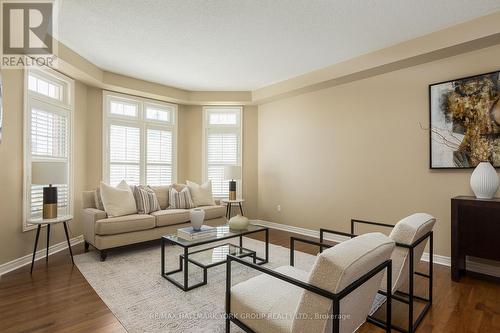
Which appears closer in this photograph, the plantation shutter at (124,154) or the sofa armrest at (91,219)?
the sofa armrest at (91,219)

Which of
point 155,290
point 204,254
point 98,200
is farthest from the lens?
point 98,200

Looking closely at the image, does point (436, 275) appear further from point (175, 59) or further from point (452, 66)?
point (175, 59)

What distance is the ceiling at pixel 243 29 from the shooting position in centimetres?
275

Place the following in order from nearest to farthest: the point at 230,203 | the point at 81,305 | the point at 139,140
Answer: the point at 81,305 → the point at 139,140 → the point at 230,203

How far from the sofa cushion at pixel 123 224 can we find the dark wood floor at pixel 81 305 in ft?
1.87

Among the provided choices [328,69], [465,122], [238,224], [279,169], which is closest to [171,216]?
[238,224]

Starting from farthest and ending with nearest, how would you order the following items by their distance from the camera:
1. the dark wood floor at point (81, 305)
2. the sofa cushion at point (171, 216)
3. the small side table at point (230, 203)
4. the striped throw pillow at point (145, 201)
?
1. the small side table at point (230, 203)
2. the striped throw pillow at point (145, 201)
3. the sofa cushion at point (171, 216)
4. the dark wood floor at point (81, 305)

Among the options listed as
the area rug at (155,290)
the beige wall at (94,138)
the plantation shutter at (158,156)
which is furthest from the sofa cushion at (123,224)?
the plantation shutter at (158,156)

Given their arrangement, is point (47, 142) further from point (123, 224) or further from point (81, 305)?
point (81, 305)

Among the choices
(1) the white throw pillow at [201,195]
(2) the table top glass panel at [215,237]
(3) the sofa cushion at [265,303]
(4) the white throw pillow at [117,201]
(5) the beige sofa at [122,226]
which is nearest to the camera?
(3) the sofa cushion at [265,303]

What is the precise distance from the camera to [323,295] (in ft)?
3.96

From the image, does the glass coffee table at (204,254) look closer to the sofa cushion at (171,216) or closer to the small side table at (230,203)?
the sofa cushion at (171,216)

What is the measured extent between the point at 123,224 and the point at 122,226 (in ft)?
0.09

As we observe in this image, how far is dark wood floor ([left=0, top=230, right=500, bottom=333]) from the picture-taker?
206cm
